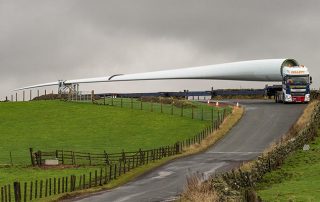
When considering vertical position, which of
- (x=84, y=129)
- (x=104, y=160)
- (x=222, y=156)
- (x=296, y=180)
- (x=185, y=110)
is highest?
(x=185, y=110)

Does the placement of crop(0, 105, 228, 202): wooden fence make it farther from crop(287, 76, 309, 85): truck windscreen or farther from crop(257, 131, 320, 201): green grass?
crop(287, 76, 309, 85): truck windscreen

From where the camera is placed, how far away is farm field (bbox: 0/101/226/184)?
56.4 metres

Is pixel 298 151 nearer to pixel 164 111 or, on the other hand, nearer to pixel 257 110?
pixel 257 110

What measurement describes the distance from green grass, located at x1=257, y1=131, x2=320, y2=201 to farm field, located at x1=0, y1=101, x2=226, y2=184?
17.1 m

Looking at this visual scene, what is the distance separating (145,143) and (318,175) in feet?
100

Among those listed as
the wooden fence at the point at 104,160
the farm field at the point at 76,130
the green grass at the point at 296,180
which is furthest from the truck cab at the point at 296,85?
the green grass at the point at 296,180

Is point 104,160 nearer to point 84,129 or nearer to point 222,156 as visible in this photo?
point 222,156

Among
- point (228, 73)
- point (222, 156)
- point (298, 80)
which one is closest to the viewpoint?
point (222, 156)

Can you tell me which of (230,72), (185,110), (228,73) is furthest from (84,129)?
(228,73)

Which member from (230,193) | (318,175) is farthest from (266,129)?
(230,193)

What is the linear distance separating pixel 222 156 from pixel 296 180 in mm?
17544

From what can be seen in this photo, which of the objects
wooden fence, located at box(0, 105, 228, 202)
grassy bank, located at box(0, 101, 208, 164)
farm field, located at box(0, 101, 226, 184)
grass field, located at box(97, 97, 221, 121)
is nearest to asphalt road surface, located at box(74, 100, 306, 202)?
wooden fence, located at box(0, 105, 228, 202)

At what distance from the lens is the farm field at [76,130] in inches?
2219

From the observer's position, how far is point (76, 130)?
2963 inches
